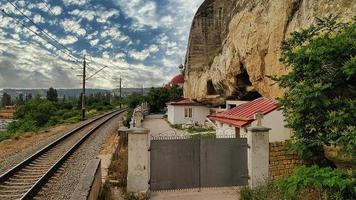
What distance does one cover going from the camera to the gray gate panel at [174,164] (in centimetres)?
970

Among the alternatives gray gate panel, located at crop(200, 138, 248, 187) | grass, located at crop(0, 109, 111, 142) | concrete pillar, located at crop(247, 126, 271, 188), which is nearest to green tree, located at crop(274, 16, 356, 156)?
concrete pillar, located at crop(247, 126, 271, 188)

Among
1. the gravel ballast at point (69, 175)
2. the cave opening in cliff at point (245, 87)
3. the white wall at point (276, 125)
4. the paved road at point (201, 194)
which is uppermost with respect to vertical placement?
the cave opening in cliff at point (245, 87)

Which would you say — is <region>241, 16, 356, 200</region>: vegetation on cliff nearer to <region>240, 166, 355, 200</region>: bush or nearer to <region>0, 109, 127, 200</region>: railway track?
<region>240, 166, 355, 200</region>: bush

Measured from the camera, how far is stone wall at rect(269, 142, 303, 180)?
1015 cm

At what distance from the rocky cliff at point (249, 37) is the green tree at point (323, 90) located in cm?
204

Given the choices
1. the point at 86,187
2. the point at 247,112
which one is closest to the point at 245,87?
the point at 247,112

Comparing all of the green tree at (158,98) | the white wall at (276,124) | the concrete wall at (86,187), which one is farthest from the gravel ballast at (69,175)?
the green tree at (158,98)

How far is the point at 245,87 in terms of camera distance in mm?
22141

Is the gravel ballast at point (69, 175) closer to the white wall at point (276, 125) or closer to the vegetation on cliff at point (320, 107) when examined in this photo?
the vegetation on cliff at point (320, 107)

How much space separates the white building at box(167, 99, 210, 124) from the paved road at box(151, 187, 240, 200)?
24852 mm

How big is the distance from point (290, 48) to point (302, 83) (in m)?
1.50

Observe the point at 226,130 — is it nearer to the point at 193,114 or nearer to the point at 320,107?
the point at 320,107

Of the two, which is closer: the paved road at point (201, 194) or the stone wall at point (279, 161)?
the paved road at point (201, 194)

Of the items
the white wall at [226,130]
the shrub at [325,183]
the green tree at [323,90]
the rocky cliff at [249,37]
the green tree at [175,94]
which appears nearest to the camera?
the shrub at [325,183]
